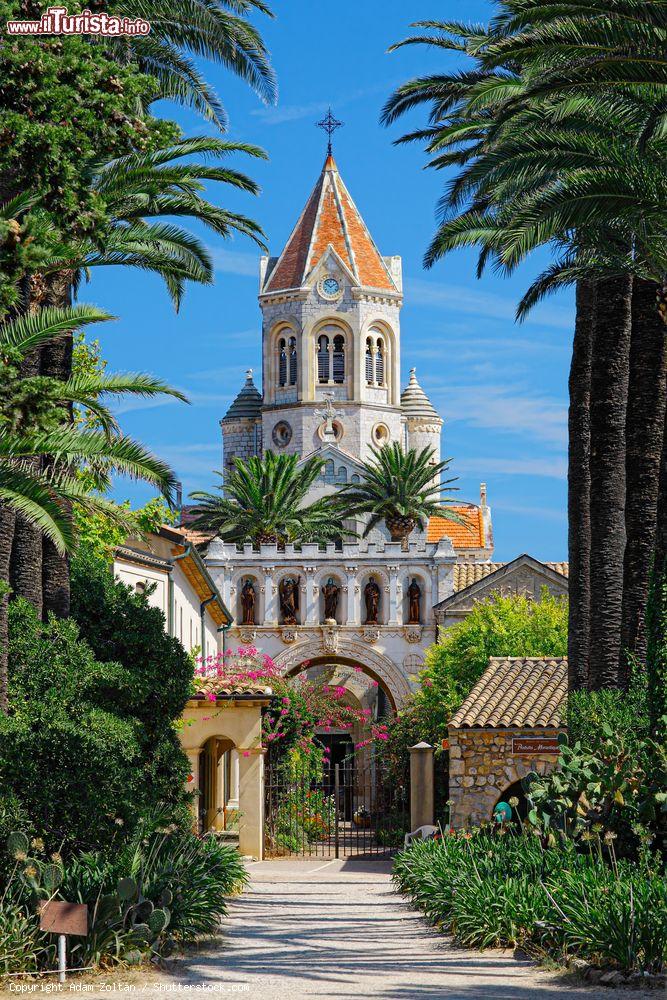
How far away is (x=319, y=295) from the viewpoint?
9256cm

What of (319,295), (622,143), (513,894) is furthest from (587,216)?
(319,295)

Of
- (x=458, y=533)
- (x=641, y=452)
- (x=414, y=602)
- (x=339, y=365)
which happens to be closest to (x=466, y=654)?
(x=641, y=452)

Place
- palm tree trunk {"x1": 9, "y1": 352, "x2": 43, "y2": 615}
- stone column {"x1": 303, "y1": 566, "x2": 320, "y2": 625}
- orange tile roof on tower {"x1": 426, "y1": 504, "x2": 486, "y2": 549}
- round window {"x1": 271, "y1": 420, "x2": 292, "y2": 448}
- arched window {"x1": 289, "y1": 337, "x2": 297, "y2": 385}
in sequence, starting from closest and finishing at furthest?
palm tree trunk {"x1": 9, "y1": 352, "x2": 43, "y2": 615} → stone column {"x1": 303, "y1": 566, "x2": 320, "y2": 625} → orange tile roof on tower {"x1": 426, "y1": 504, "x2": 486, "y2": 549} → round window {"x1": 271, "y1": 420, "x2": 292, "y2": 448} → arched window {"x1": 289, "y1": 337, "x2": 297, "y2": 385}

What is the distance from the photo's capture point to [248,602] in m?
60.0

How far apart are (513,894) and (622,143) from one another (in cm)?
907

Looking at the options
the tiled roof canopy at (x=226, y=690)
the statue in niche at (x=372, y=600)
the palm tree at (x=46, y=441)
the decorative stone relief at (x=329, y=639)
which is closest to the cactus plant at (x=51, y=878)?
the palm tree at (x=46, y=441)

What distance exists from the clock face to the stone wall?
66.2m

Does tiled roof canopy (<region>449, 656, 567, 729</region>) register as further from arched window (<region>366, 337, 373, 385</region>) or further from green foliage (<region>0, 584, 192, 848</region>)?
arched window (<region>366, 337, 373, 385</region>)

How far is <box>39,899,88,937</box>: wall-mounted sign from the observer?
13.3m

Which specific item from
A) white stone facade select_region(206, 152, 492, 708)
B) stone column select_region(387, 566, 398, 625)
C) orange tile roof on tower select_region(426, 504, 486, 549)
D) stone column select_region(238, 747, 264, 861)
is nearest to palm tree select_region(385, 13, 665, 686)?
stone column select_region(238, 747, 264, 861)

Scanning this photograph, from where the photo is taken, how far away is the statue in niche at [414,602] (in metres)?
59.5

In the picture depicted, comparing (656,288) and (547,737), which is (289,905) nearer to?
(547,737)

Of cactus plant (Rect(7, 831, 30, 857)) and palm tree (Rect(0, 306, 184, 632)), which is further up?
palm tree (Rect(0, 306, 184, 632))

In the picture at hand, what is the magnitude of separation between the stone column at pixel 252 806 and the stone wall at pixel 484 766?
5259mm
